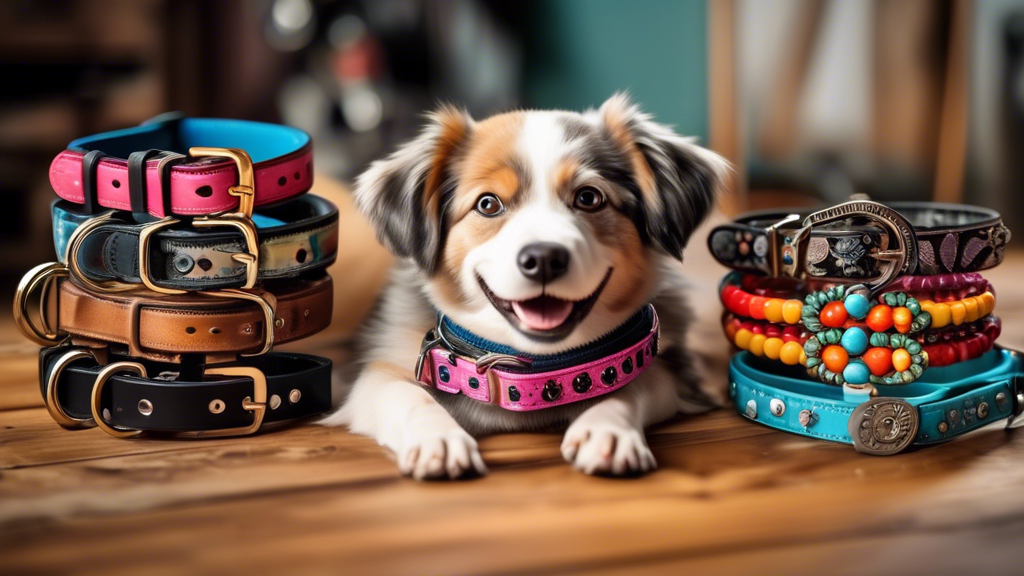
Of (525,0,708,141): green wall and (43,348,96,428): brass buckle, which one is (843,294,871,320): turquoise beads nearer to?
(43,348,96,428): brass buckle

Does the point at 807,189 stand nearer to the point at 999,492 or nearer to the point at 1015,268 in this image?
the point at 1015,268

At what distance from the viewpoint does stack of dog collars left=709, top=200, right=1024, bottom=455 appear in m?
1.68

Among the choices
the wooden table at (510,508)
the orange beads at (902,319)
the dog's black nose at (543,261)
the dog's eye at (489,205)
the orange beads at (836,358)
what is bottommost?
the wooden table at (510,508)

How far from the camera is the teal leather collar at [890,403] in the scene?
65.6 inches

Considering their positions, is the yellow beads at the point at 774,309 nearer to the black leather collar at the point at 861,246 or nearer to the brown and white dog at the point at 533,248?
the black leather collar at the point at 861,246

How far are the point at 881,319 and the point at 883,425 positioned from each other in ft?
0.57

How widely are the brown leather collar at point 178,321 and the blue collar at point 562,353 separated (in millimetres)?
302

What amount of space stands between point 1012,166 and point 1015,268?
58cm

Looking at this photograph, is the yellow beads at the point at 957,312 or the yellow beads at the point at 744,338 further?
the yellow beads at the point at 744,338

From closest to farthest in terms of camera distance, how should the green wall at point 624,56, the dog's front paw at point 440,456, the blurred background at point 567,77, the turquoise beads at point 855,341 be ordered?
the dog's front paw at point 440,456 → the turquoise beads at point 855,341 → the blurred background at point 567,77 → the green wall at point 624,56

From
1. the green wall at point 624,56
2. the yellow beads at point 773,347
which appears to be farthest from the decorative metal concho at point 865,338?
the green wall at point 624,56

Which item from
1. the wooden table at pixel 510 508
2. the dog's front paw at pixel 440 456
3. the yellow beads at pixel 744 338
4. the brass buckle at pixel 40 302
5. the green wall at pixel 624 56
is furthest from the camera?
the green wall at pixel 624 56

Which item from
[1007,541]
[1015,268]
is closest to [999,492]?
[1007,541]

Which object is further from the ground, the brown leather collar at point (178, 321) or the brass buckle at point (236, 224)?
the brass buckle at point (236, 224)
